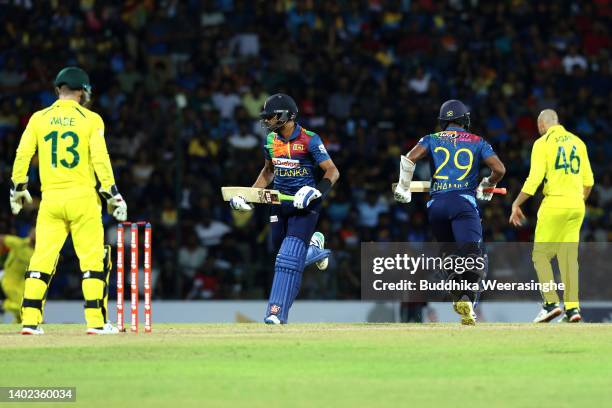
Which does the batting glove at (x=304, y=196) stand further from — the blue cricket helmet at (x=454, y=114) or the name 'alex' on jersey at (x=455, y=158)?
the blue cricket helmet at (x=454, y=114)

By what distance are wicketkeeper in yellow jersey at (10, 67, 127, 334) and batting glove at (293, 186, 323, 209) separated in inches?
A: 77.4

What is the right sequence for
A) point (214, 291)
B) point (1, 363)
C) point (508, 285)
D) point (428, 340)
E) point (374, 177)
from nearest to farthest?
1. point (1, 363)
2. point (428, 340)
3. point (508, 285)
4. point (214, 291)
5. point (374, 177)

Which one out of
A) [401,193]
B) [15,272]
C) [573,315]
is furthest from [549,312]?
[15,272]

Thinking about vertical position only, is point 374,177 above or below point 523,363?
above

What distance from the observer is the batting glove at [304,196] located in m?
14.3

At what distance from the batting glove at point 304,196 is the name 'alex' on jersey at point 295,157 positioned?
18.3 inches

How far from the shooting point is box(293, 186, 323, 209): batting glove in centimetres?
1427

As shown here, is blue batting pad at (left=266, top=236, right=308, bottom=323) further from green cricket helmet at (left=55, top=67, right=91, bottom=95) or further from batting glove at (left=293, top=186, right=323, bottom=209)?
green cricket helmet at (left=55, top=67, right=91, bottom=95)

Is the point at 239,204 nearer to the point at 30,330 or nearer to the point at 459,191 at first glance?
the point at 459,191

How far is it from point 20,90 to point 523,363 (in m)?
15.2

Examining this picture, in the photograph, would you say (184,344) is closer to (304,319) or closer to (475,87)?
(304,319)

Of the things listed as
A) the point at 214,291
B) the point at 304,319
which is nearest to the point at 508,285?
the point at 304,319

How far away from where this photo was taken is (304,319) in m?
20.5

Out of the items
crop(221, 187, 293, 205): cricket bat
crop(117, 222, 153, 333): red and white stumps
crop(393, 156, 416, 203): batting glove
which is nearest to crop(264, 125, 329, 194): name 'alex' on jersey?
crop(221, 187, 293, 205): cricket bat
